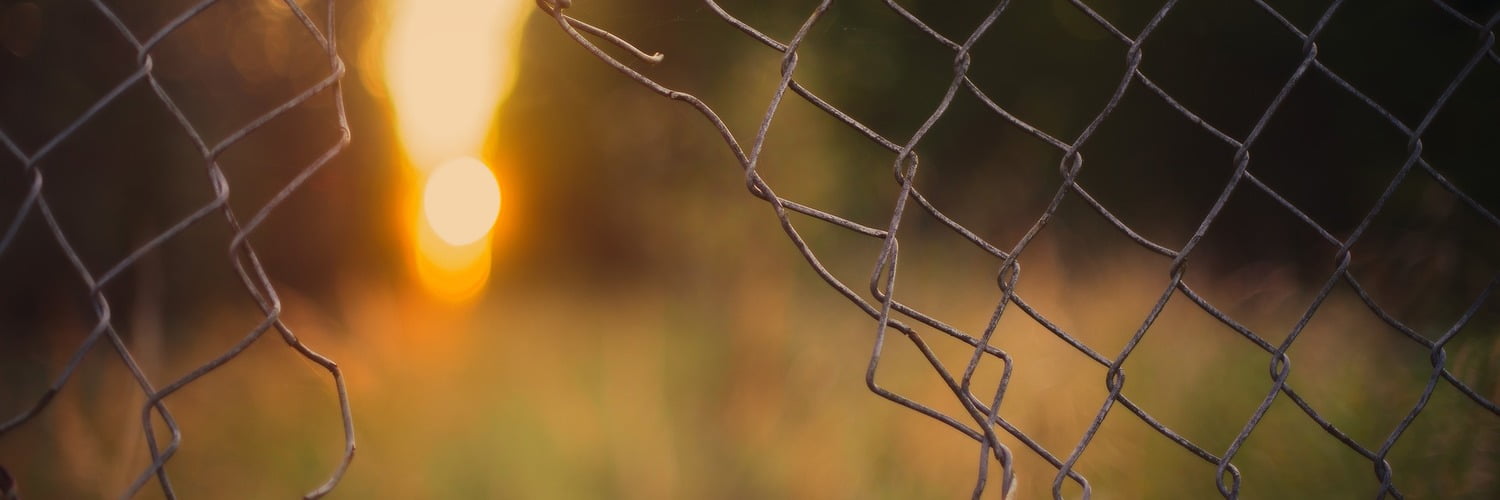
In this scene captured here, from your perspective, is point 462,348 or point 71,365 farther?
point 462,348

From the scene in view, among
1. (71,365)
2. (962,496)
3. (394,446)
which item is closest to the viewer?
(71,365)

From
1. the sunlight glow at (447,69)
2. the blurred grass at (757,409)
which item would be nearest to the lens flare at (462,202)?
the sunlight glow at (447,69)

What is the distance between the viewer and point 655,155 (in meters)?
3.16

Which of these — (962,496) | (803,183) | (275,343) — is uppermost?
(803,183)

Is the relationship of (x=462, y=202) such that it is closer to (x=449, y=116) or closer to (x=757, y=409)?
(x=449, y=116)

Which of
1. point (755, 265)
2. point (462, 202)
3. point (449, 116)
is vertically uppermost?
point (755, 265)

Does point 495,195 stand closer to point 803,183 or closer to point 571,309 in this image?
point 571,309

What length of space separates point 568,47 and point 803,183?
3.86 feet

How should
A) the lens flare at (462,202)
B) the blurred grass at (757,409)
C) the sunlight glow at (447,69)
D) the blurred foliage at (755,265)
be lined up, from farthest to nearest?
the lens flare at (462,202)
the sunlight glow at (447,69)
the blurred foliage at (755,265)
the blurred grass at (757,409)

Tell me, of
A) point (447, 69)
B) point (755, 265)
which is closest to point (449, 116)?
point (447, 69)

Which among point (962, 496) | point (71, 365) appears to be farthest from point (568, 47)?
point (71, 365)

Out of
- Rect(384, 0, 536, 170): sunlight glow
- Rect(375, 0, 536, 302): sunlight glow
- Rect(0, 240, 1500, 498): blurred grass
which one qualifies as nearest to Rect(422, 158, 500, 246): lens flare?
Rect(375, 0, 536, 302): sunlight glow

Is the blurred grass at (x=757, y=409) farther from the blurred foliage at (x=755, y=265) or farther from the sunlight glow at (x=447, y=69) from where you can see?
the sunlight glow at (x=447, y=69)

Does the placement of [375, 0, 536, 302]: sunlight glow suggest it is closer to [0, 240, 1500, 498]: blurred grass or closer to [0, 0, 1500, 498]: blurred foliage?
[0, 0, 1500, 498]: blurred foliage
